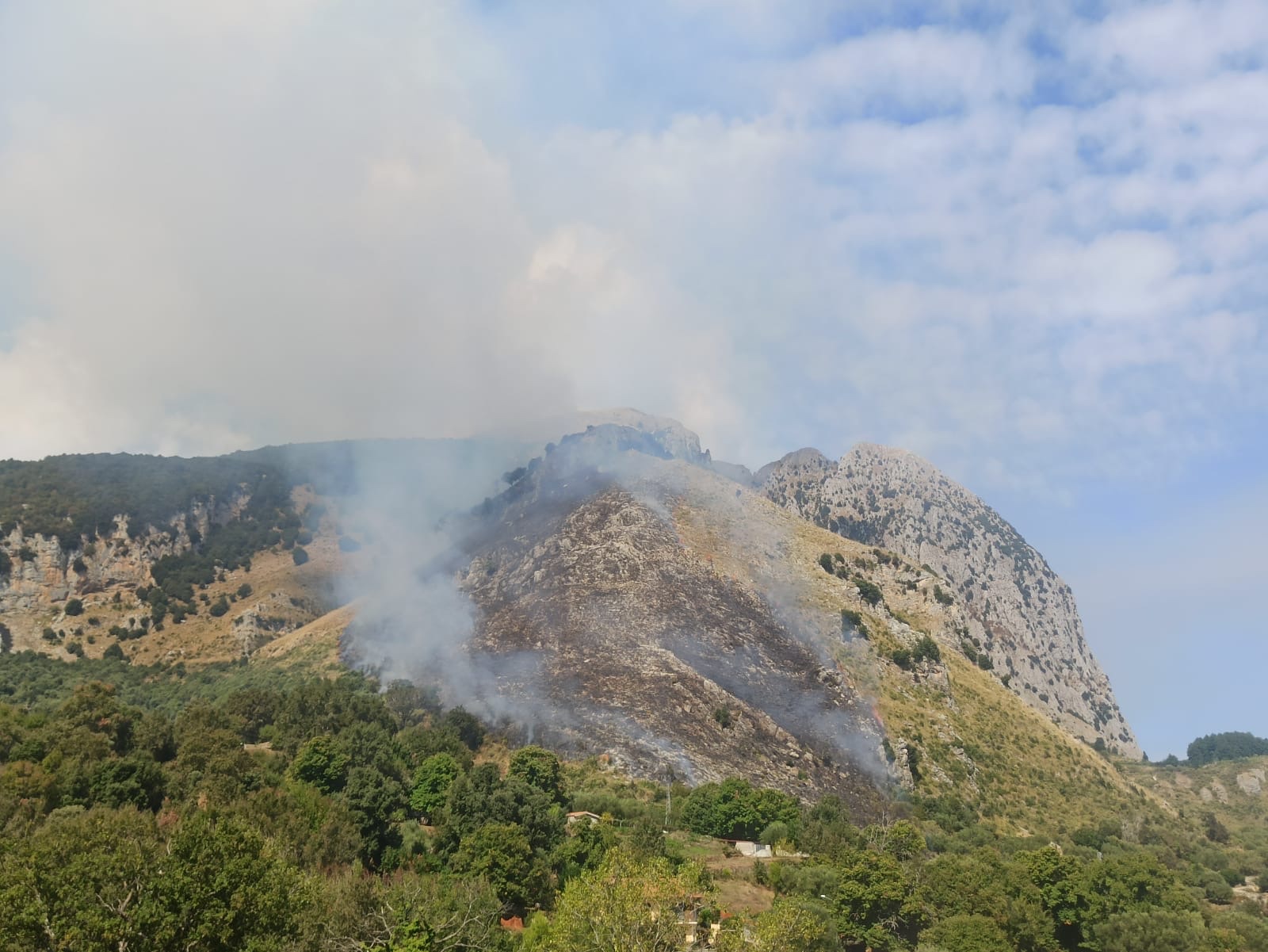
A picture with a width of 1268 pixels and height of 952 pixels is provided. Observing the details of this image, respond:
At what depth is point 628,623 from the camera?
9731cm

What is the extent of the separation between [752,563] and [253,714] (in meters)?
65.3

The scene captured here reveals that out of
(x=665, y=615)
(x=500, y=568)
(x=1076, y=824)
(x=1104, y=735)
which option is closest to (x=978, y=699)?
(x=1076, y=824)

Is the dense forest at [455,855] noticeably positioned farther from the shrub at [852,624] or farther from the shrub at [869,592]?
the shrub at [869,592]

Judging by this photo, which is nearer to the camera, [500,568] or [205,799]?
[205,799]

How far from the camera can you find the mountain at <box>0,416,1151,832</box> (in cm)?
8788

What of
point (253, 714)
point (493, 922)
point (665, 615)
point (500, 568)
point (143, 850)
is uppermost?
point (500, 568)

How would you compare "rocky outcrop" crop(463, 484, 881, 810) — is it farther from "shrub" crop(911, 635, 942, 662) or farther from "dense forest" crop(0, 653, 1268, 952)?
"shrub" crop(911, 635, 942, 662)

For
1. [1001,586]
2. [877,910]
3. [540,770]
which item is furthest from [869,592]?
[1001,586]

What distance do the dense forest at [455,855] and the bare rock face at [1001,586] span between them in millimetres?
73674

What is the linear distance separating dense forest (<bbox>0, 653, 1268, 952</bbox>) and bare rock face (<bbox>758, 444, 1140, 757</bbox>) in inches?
2901

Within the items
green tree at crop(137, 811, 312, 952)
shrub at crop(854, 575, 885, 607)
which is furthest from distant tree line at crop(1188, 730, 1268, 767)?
green tree at crop(137, 811, 312, 952)

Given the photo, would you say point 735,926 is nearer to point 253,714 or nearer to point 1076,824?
point 253,714

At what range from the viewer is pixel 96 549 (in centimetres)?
13662

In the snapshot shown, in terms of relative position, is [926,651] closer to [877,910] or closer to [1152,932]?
[1152,932]
